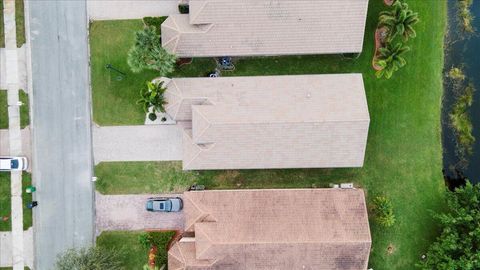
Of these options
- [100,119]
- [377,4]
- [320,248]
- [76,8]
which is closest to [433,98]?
[377,4]

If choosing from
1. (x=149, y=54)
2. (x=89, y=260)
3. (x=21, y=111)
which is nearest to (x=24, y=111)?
(x=21, y=111)

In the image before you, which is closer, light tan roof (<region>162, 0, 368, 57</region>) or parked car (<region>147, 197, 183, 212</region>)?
light tan roof (<region>162, 0, 368, 57</region>)

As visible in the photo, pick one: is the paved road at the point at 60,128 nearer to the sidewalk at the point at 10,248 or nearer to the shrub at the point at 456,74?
the sidewalk at the point at 10,248

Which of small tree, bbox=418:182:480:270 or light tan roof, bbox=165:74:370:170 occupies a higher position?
light tan roof, bbox=165:74:370:170

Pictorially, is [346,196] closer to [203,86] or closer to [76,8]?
[203,86]

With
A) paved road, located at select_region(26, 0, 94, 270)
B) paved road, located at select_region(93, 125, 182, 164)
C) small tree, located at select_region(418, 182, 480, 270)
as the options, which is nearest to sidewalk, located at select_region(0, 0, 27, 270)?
paved road, located at select_region(26, 0, 94, 270)

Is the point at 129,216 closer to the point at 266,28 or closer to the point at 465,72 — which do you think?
the point at 266,28

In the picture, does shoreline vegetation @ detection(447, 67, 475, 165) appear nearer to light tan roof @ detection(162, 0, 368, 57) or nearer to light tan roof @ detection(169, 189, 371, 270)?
light tan roof @ detection(162, 0, 368, 57)
